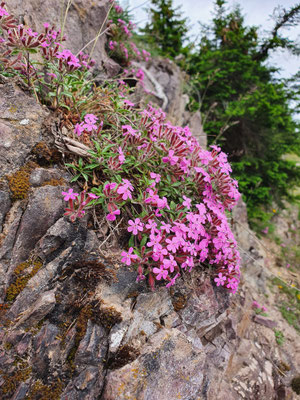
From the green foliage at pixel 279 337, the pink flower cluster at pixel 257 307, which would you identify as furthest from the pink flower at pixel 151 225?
the green foliage at pixel 279 337

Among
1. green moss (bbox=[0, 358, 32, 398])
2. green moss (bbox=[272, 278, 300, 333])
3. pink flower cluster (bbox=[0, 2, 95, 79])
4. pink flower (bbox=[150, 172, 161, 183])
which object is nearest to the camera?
green moss (bbox=[0, 358, 32, 398])

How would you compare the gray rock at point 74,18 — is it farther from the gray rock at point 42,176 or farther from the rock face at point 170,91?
the gray rock at point 42,176

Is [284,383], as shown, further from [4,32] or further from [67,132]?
[4,32]

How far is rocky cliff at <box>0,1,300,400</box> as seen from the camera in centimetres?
192

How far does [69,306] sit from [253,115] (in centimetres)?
812

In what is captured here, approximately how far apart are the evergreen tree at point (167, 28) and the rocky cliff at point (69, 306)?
29.0 ft

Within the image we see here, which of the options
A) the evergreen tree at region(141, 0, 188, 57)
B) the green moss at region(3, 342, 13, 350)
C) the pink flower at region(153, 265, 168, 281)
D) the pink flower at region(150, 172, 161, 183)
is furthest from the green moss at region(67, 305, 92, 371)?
the evergreen tree at region(141, 0, 188, 57)

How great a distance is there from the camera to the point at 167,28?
9.69m

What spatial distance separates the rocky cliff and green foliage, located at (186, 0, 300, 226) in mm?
6150

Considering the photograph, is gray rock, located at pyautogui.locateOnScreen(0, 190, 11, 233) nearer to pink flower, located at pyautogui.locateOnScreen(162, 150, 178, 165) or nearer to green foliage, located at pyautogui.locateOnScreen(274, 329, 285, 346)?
pink flower, located at pyautogui.locateOnScreen(162, 150, 178, 165)

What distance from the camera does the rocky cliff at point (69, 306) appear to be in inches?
75.4

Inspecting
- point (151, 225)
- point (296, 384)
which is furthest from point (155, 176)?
point (296, 384)

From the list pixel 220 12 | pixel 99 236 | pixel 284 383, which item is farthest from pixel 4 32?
pixel 220 12

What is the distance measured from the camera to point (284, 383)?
4016 mm
